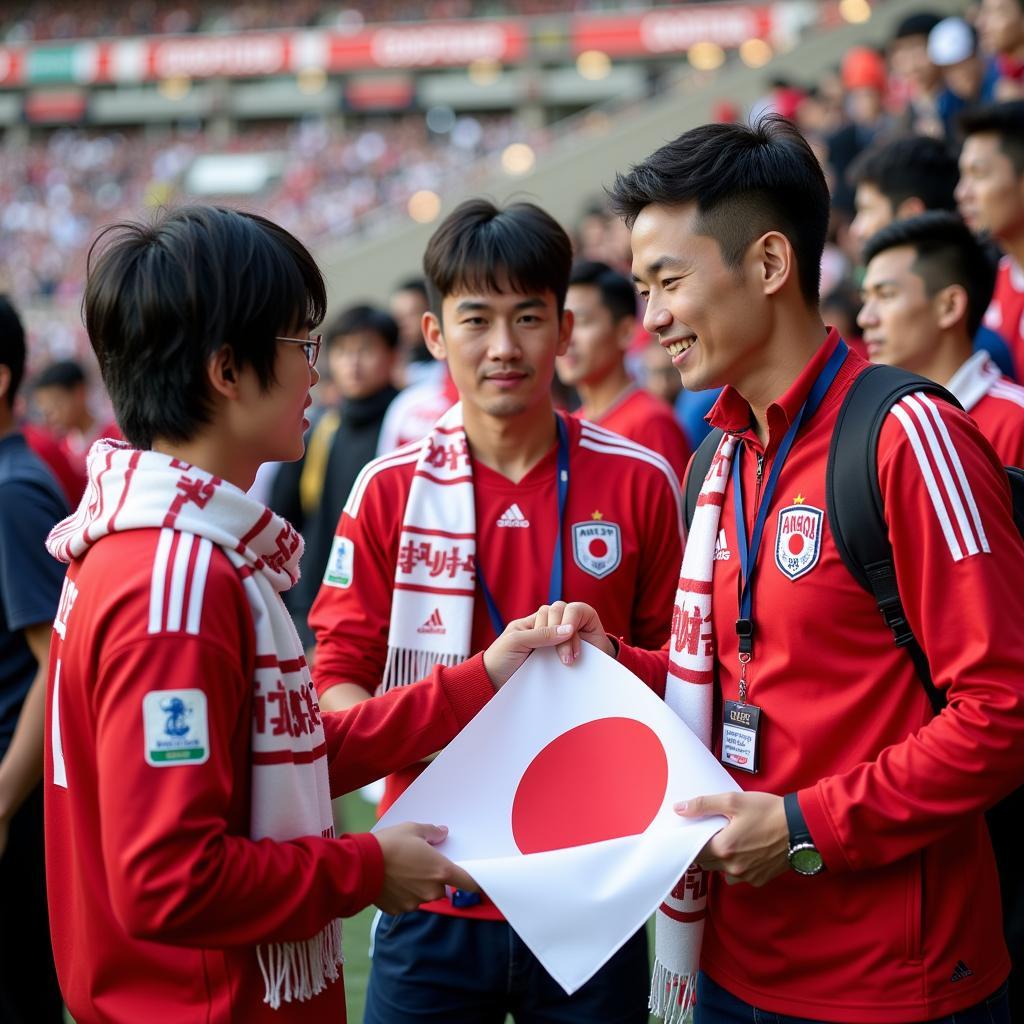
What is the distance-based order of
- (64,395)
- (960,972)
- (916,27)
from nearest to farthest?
1. (960,972)
2. (64,395)
3. (916,27)

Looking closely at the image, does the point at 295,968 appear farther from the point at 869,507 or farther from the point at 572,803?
the point at 869,507

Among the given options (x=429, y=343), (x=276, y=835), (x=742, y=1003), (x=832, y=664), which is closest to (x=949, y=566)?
(x=832, y=664)

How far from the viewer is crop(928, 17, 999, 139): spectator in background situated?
8.02m

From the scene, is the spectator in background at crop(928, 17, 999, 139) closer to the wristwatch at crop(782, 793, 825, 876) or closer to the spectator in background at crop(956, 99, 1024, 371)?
the spectator in background at crop(956, 99, 1024, 371)

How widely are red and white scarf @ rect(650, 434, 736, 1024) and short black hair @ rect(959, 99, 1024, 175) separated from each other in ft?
8.90

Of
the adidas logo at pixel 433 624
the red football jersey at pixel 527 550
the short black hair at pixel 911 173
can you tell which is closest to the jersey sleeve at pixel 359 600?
the red football jersey at pixel 527 550

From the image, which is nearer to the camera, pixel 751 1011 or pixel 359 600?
pixel 751 1011

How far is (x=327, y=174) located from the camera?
3538 centimetres

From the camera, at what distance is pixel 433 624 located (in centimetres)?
252

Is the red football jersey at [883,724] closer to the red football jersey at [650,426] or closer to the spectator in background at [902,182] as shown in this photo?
the red football jersey at [650,426]

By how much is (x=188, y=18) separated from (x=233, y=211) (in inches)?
1740

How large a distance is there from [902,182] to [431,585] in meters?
2.83

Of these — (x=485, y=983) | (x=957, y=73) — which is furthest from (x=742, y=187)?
(x=957, y=73)

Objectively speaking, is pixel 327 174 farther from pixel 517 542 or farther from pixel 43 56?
pixel 517 542
